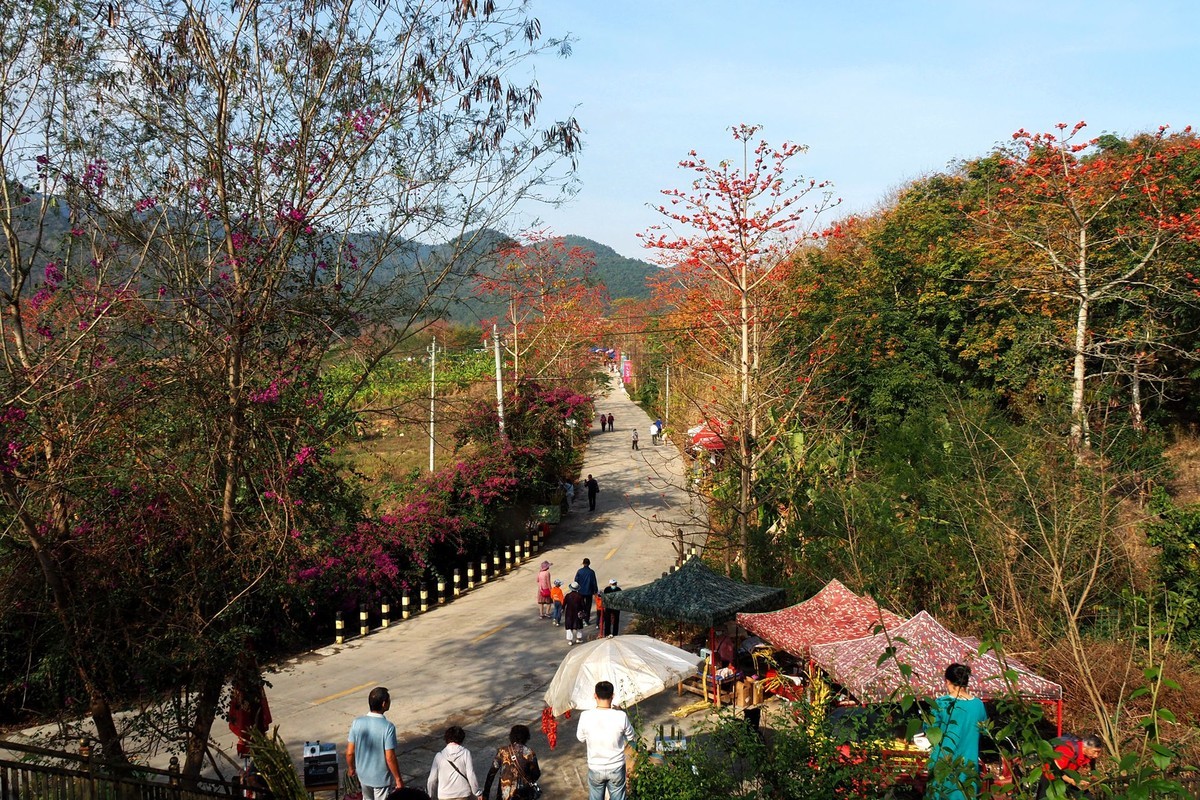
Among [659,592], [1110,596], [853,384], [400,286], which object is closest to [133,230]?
[400,286]

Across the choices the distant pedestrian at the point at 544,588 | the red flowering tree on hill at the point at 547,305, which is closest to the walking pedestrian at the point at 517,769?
the distant pedestrian at the point at 544,588

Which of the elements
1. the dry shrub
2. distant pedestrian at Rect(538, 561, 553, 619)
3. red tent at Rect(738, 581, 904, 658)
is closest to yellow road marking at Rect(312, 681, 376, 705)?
distant pedestrian at Rect(538, 561, 553, 619)

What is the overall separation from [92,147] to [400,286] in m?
3.01

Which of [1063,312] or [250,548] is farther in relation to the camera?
[1063,312]

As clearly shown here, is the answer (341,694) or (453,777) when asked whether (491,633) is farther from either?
(453,777)

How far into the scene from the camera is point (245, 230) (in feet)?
26.7

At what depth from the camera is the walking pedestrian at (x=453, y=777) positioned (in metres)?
7.21

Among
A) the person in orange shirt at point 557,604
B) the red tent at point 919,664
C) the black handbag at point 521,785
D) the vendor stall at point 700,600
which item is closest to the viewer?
the black handbag at point 521,785

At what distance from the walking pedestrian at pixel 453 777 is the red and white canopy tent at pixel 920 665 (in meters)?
3.78

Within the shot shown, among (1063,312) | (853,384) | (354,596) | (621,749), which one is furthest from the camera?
(853,384)

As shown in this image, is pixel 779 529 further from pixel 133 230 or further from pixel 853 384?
pixel 133 230

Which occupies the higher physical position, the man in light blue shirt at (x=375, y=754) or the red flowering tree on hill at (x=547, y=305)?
the red flowering tree on hill at (x=547, y=305)

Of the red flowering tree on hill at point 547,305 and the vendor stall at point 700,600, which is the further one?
the red flowering tree on hill at point 547,305

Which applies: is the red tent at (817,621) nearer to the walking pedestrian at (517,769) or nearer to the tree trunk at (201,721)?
the walking pedestrian at (517,769)
